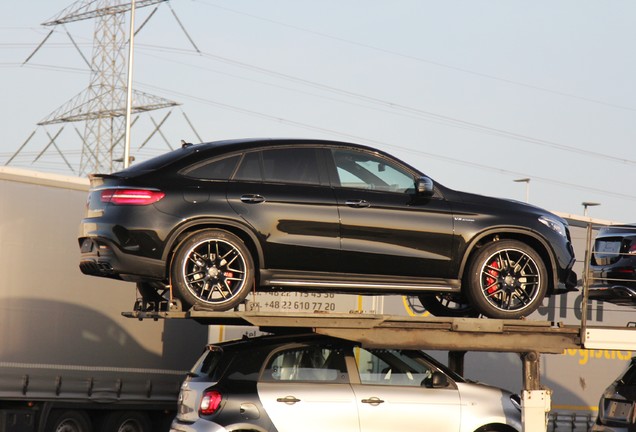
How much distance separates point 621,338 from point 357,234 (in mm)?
2874

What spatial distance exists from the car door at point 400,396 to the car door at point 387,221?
0.88 metres

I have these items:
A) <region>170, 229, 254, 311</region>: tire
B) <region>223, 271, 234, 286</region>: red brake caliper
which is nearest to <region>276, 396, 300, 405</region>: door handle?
<region>170, 229, 254, 311</region>: tire

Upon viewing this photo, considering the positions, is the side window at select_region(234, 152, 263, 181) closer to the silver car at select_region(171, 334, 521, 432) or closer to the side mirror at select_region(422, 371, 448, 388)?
the silver car at select_region(171, 334, 521, 432)

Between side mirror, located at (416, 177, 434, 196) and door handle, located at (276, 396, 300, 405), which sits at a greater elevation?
side mirror, located at (416, 177, 434, 196)

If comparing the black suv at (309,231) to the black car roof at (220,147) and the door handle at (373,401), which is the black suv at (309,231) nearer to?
the black car roof at (220,147)

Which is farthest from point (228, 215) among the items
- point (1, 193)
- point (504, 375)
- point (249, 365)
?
point (504, 375)

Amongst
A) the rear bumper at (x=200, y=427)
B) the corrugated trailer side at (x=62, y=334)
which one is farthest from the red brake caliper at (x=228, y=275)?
the corrugated trailer side at (x=62, y=334)

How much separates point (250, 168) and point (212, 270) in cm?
101

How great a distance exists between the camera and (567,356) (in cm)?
1834

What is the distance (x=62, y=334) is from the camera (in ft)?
48.9

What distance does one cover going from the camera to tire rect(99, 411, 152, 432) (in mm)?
15633

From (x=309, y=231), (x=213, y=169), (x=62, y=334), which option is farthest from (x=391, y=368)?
(x=62, y=334)

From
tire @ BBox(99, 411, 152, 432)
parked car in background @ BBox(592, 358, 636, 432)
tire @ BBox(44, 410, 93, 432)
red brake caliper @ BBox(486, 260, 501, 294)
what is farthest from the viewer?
tire @ BBox(99, 411, 152, 432)

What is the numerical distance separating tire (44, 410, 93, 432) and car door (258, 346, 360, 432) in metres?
5.31
